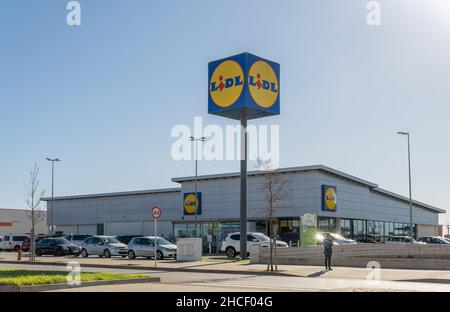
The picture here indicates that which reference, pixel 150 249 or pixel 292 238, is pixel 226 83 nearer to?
pixel 150 249

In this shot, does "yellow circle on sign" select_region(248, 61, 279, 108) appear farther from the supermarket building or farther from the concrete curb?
the concrete curb

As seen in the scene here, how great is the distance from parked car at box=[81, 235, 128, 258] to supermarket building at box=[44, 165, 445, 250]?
15.3m

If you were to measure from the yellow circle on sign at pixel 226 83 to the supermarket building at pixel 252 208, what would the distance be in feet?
55.7

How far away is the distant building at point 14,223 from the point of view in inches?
3883

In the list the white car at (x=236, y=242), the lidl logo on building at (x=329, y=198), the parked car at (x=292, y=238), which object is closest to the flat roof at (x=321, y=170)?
the lidl logo on building at (x=329, y=198)

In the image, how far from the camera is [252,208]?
59.7 m

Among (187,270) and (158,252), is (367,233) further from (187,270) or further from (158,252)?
(187,270)

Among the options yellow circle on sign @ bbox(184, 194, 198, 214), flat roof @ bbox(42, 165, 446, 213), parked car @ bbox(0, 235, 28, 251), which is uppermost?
flat roof @ bbox(42, 165, 446, 213)

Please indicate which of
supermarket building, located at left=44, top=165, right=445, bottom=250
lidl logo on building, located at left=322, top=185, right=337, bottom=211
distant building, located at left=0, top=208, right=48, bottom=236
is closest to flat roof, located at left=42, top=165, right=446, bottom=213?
supermarket building, located at left=44, top=165, right=445, bottom=250

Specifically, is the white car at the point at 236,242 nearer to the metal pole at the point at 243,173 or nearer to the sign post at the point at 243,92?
the metal pole at the point at 243,173

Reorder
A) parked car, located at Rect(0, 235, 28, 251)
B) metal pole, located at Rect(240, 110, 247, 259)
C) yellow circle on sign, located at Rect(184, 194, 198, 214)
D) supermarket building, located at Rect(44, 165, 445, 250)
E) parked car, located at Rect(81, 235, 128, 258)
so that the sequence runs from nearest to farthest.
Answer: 1. metal pole, located at Rect(240, 110, 247, 259)
2. parked car, located at Rect(81, 235, 128, 258)
3. supermarket building, located at Rect(44, 165, 445, 250)
4. parked car, located at Rect(0, 235, 28, 251)
5. yellow circle on sign, located at Rect(184, 194, 198, 214)

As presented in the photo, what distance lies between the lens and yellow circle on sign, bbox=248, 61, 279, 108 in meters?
38.8

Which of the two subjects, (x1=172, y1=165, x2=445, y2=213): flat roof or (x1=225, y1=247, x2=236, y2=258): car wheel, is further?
(x1=172, y1=165, x2=445, y2=213): flat roof
